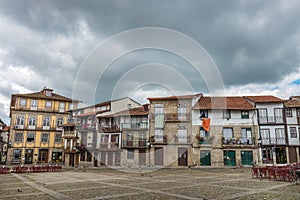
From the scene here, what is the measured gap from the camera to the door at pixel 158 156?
32562 millimetres

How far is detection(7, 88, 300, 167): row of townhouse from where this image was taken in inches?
1225

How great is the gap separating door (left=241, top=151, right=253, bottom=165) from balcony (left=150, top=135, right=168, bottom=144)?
32.8 ft

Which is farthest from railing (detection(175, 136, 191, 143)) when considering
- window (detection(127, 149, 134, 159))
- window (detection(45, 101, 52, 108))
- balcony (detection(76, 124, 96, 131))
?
window (detection(45, 101, 52, 108))

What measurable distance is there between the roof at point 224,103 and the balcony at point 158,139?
588 centimetres

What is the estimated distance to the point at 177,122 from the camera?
1299 inches

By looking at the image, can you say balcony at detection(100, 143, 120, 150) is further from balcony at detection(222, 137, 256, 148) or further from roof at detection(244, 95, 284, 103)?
roof at detection(244, 95, 284, 103)

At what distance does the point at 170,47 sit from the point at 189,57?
198 cm

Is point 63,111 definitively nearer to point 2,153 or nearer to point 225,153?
point 2,153

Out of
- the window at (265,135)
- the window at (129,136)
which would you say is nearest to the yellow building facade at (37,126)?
the window at (129,136)

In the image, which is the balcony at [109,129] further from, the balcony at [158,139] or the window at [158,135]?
the window at [158,135]

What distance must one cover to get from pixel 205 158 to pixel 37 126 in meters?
29.8

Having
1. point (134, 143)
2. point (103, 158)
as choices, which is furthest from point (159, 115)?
point (103, 158)

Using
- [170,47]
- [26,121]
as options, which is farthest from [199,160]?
[26,121]

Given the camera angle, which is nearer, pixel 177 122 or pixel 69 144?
pixel 177 122
